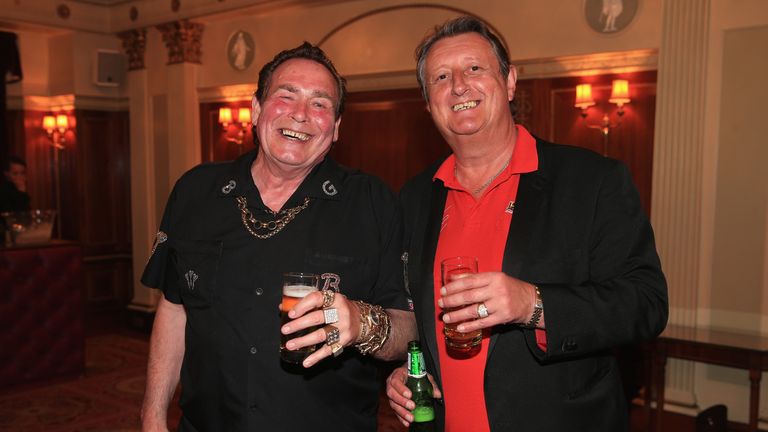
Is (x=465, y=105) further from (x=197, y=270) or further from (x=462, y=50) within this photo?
(x=197, y=270)

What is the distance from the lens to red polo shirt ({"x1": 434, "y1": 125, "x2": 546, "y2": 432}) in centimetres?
176

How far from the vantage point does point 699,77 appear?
4.89 metres

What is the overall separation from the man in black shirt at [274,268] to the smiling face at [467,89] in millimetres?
300

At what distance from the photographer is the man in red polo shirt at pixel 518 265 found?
1.55 metres

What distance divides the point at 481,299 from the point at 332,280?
597 mm

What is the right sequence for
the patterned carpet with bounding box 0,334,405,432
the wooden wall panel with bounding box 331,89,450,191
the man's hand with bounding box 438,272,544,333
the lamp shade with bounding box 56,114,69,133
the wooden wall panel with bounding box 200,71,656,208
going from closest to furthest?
the man's hand with bounding box 438,272,544,333, the patterned carpet with bounding box 0,334,405,432, the wooden wall panel with bounding box 200,71,656,208, the wooden wall panel with bounding box 331,89,450,191, the lamp shade with bounding box 56,114,69,133

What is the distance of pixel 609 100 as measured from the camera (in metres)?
5.50

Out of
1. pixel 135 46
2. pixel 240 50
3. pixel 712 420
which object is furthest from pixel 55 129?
pixel 712 420

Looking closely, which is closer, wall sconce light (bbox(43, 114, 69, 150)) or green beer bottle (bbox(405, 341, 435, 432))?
green beer bottle (bbox(405, 341, 435, 432))

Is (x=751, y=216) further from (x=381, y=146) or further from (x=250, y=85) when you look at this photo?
(x=250, y=85)

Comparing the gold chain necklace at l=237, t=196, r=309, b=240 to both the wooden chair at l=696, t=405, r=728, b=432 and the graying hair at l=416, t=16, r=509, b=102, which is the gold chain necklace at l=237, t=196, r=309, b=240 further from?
the wooden chair at l=696, t=405, r=728, b=432

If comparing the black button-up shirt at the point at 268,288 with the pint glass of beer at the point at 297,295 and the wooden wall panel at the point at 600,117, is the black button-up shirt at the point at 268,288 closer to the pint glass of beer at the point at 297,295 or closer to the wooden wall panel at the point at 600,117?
the pint glass of beer at the point at 297,295

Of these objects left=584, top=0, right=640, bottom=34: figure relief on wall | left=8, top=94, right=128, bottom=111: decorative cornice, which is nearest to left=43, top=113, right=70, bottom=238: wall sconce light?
left=8, top=94, right=128, bottom=111: decorative cornice

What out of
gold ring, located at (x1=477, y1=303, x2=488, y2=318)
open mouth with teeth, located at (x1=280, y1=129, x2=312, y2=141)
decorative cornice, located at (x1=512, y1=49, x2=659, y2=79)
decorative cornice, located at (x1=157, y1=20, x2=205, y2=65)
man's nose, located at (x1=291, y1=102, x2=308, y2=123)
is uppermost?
decorative cornice, located at (x1=157, y1=20, x2=205, y2=65)
